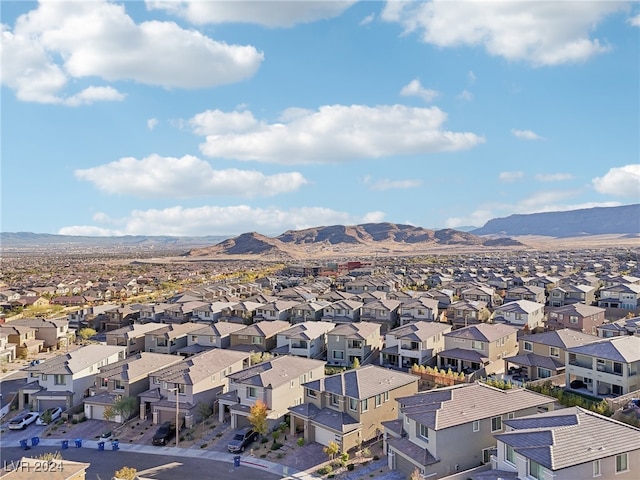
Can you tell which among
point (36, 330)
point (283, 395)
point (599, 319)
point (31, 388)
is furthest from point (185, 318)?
point (599, 319)

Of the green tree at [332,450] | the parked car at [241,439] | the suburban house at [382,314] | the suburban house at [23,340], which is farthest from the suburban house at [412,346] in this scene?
the suburban house at [23,340]

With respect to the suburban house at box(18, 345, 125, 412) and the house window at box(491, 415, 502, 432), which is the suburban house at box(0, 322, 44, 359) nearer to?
the suburban house at box(18, 345, 125, 412)

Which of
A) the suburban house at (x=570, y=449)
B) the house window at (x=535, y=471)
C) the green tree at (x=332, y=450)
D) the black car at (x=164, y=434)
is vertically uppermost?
the suburban house at (x=570, y=449)

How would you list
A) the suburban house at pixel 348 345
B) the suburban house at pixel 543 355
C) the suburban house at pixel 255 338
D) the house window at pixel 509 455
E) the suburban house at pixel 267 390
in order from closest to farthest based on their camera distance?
1. the house window at pixel 509 455
2. the suburban house at pixel 267 390
3. the suburban house at pixel 543 355
4. the suburban house at pixel 348 345
5. the suburban house at pixel 255 338

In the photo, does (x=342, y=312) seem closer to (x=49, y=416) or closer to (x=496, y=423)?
(x=49, y=416)

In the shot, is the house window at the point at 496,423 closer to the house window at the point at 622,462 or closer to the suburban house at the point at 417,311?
the house window at the point at 622,462

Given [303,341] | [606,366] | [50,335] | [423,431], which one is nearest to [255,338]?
[303,341]
